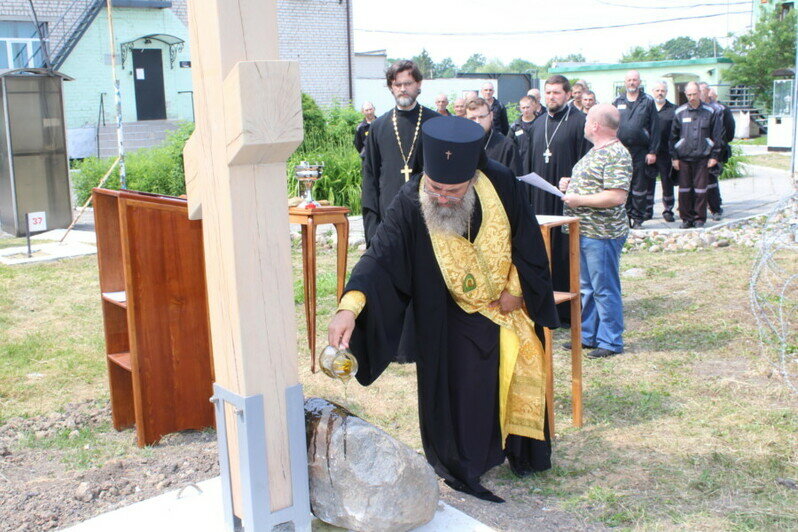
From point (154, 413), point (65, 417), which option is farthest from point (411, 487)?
point (65, 417)

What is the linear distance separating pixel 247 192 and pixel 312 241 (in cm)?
287

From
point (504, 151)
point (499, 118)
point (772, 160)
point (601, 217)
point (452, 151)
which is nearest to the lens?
point (452, 151)

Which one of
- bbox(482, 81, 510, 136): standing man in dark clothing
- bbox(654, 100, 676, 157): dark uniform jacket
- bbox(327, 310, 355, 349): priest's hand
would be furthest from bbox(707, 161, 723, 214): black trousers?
bbox(327, 310, 355, 349): priest's hand

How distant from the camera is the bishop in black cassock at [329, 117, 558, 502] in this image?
144 inches

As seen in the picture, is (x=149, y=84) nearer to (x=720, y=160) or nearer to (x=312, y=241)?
(x=720, y=160)

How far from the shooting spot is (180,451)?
4.41 metres

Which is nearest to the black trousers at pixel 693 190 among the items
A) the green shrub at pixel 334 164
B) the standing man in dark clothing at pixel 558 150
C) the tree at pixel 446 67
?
the standing man in dark clothing at pixel 558 150

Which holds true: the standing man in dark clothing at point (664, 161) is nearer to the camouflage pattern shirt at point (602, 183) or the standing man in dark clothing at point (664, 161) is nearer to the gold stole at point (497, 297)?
the camouflage pattern shirt at point (602, 183)

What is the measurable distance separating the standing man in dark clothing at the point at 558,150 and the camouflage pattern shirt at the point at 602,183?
1.06 m

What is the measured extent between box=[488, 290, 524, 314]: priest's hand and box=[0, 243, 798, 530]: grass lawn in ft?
2.79

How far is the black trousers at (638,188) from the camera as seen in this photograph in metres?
11.2

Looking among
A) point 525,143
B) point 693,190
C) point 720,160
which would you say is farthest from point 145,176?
point 720,160

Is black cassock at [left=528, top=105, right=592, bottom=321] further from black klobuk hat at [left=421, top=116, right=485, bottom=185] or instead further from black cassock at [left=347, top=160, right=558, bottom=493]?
black klobuk hat at [left=421, top=116, right=485, bottom=185]

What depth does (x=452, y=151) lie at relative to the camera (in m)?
3.47
